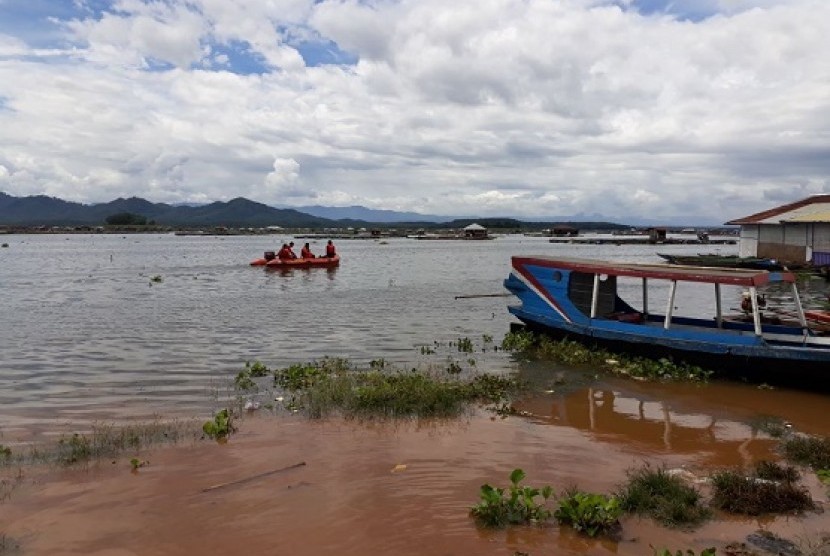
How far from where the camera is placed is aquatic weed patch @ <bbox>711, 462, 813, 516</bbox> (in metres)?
7.09

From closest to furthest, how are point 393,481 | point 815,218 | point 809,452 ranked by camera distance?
point 393,481 → point 809,452 → point 815,218

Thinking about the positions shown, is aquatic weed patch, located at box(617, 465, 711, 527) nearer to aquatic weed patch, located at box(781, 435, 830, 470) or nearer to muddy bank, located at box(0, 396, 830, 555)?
muddy bank, located at box(0, 396, 830, 555)

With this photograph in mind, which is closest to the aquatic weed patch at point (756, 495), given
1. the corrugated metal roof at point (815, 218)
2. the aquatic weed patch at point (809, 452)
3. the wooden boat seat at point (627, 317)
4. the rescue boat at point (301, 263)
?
the aquatic weed patch at point (809, 452)

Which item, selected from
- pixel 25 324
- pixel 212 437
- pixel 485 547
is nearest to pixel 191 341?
pixel 25 324

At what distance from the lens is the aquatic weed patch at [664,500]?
271 inches

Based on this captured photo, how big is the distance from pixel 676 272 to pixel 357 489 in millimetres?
9445

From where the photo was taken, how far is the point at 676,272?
14320 millimetres

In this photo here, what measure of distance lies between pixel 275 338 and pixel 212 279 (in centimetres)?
2182

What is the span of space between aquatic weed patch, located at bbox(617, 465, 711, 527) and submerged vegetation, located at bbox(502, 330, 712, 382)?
6.35m

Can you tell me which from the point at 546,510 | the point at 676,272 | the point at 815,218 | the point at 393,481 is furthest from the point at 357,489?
the point at 815,218

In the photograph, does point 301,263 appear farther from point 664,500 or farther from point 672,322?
point 664,500

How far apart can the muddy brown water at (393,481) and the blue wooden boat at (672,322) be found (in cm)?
99

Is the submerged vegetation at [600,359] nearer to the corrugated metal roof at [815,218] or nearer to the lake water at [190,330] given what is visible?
the lake water at [190,330]

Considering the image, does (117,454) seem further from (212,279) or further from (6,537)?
(212,279)
